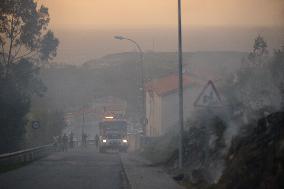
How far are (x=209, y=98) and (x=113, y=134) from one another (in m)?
39.8

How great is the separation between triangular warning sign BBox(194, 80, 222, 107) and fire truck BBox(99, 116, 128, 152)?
39117 millimetres

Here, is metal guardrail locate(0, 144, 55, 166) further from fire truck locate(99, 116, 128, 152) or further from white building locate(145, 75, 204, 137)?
white building locate(145, 75, 204, 137)

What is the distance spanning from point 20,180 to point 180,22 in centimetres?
941

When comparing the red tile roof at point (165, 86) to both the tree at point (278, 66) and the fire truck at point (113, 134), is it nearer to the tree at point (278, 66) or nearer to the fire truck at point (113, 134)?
the fire truck at point (113, 134)

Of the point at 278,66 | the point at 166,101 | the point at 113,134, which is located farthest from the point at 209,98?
the point at 166,101

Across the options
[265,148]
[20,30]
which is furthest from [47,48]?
[265,148]

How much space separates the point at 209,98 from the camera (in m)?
19.4

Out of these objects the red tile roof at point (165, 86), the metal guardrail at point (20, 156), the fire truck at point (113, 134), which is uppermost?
the red tile roof at point (165, 86)

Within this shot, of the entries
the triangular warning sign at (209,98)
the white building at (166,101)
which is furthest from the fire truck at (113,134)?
the triangular warning sign at (209,98)

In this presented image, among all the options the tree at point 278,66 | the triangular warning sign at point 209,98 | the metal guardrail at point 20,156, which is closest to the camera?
the triangular warning sign at point 209,98

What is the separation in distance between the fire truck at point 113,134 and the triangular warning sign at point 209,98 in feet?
128

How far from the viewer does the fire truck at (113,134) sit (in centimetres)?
5819

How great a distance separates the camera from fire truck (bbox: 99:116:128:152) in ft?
191

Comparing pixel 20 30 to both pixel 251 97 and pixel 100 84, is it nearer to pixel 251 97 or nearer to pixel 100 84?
pixel 251 97
